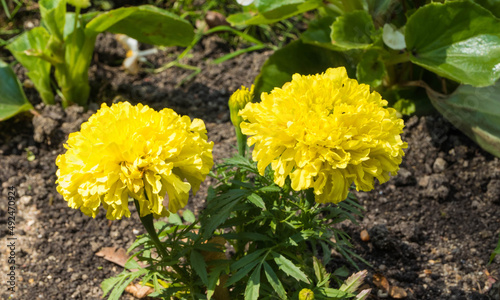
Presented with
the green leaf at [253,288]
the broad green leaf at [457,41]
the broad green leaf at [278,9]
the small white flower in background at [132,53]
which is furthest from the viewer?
the small white flower in background at [132,53]

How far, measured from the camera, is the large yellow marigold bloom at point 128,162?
1.14 metres

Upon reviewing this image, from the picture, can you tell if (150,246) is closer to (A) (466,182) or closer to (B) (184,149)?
(B) (184,149)

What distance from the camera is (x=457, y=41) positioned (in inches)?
81.9

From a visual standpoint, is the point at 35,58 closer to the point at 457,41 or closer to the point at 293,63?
the point at 293,63

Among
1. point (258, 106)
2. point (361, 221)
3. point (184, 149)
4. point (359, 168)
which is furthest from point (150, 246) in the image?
point (361, 221)

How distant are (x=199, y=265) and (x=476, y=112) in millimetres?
1388

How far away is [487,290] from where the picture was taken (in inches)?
68.9

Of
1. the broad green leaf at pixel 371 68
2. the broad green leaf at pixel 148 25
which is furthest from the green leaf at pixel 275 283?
the broad green leaf at pixel 148 25

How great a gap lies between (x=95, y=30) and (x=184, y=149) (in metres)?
1.32

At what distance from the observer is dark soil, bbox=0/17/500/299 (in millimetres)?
1822

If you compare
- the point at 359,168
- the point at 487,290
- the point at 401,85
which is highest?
the point at 359,168

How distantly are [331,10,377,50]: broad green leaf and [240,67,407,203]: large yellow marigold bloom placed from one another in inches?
35.7

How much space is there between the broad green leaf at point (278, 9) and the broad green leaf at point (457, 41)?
44cm

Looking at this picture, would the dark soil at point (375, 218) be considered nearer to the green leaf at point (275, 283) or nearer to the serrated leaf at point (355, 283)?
the serrated leaf at point (355, 283)
